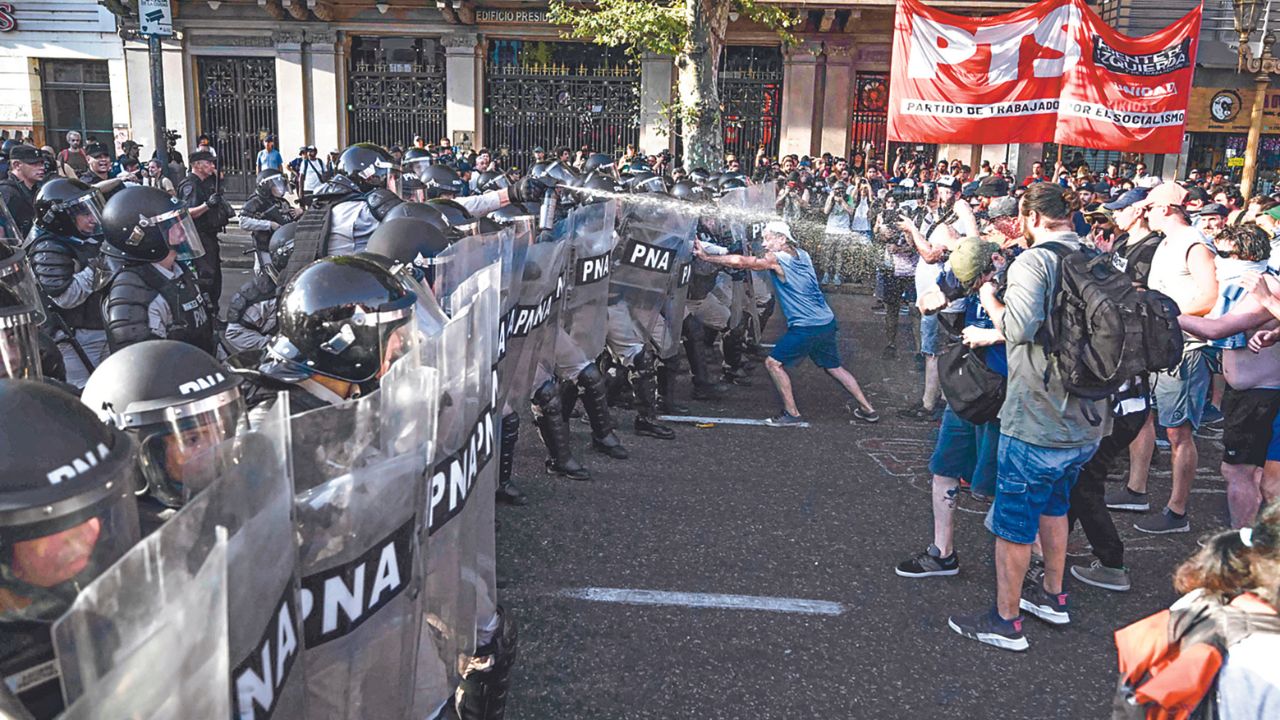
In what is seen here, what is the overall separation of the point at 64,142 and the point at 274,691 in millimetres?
26980

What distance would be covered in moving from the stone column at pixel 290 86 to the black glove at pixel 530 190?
15.2m

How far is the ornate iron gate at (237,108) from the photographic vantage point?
21672 mm

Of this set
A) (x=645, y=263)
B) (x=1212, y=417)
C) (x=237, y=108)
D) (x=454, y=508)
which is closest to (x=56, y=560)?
(x=454, y=508)

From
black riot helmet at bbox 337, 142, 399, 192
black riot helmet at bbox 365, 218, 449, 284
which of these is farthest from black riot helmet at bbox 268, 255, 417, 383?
black riot helmet at bbox 337, 142, 399, 192

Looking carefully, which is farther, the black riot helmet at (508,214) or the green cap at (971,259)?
the black riot helmet at (508,214)

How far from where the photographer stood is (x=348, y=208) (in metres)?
6.26

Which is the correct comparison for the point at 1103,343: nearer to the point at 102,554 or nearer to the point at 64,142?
the point at 102,554

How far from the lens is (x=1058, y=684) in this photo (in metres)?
3.88

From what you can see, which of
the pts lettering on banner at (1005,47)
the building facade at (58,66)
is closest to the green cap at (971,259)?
the pts lettering on banner at (1005,47)

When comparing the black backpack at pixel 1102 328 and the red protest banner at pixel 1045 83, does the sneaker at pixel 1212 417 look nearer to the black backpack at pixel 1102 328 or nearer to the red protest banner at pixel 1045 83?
the red protest banner at pixel 1045 83

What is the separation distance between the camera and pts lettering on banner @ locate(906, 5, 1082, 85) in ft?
33.9

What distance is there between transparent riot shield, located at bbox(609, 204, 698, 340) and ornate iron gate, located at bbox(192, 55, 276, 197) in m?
17.2

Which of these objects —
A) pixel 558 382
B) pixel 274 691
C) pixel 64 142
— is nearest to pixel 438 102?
pixel 64 142

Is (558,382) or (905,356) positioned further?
(905,356)
